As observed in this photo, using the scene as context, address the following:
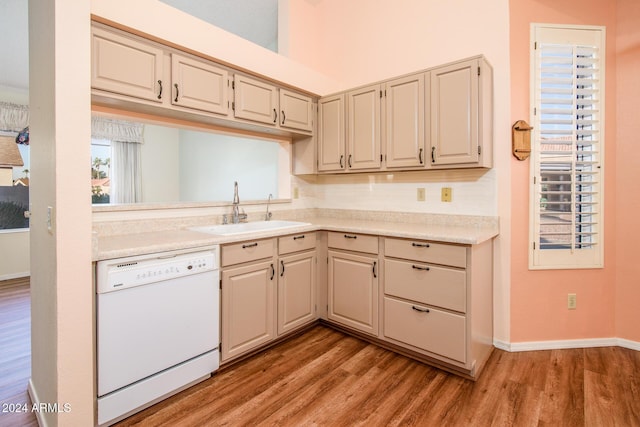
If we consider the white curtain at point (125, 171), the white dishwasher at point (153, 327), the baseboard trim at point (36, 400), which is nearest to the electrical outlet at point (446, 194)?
the white dishwasher at point (153, 327)

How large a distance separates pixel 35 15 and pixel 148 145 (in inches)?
186

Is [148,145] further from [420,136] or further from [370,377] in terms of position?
[370,377]

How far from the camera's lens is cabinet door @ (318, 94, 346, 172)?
297 centimetres

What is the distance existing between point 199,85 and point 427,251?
75.5 inches

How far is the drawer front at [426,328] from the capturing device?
2.03 meters

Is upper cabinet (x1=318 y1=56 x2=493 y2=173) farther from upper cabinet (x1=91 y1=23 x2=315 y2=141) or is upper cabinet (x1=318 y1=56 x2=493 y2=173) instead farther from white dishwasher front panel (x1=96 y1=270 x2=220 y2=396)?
white dishwasher front panel (x1=96 y1=270 x2=220 y2=396)

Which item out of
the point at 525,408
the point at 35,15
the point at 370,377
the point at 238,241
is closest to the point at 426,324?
the point at 370,377

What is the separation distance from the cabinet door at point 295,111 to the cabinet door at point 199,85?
579mm

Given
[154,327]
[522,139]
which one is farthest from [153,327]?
[522,139]

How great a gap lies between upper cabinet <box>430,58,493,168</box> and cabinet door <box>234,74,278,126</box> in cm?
128

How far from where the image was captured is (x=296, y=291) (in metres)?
2.57

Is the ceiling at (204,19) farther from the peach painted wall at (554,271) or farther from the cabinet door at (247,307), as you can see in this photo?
the cabinet door at (247,307)

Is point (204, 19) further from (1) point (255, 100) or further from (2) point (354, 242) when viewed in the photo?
A: (2) point (354, 242)

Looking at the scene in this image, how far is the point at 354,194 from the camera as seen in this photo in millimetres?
3264
